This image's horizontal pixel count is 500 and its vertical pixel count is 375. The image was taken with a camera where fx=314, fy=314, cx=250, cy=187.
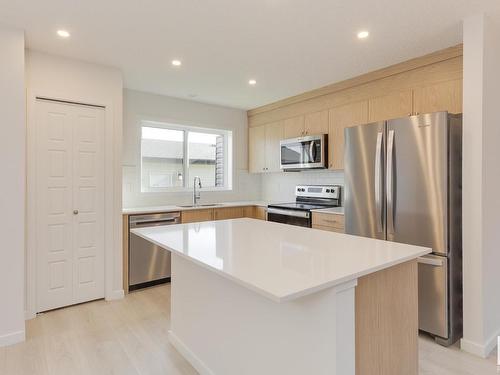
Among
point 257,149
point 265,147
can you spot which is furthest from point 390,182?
point 257,149

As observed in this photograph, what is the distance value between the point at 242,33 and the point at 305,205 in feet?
7.85

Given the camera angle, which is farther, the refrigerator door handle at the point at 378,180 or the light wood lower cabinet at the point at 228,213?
the light wood lower cabinet at the point at 228,213

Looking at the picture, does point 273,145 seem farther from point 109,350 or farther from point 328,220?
point 109,350

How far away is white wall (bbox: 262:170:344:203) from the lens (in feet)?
14.0

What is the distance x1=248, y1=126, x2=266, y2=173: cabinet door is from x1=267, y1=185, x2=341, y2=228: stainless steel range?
2.39ft

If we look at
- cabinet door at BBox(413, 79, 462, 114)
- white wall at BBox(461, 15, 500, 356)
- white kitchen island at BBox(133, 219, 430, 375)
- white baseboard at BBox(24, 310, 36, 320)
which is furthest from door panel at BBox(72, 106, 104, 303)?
white wall at BBox(461, 15, 500, 356)

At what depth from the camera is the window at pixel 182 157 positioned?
4344mm

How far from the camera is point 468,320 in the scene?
232 cm

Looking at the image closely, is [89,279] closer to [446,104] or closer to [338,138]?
[338,138]

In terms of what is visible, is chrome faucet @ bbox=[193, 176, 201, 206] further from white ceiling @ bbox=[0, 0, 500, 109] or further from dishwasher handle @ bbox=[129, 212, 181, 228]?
white ceiling @ bbox=[0, 0, 500, 109]

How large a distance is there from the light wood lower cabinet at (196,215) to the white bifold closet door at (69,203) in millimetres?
993

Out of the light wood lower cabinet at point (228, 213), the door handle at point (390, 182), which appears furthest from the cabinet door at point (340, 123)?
the light wood lower cabinet at point (228, 213)

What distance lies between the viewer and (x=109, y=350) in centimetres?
232

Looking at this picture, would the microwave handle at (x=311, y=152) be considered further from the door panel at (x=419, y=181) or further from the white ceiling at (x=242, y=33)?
the door panel at (x=419, y=181)
